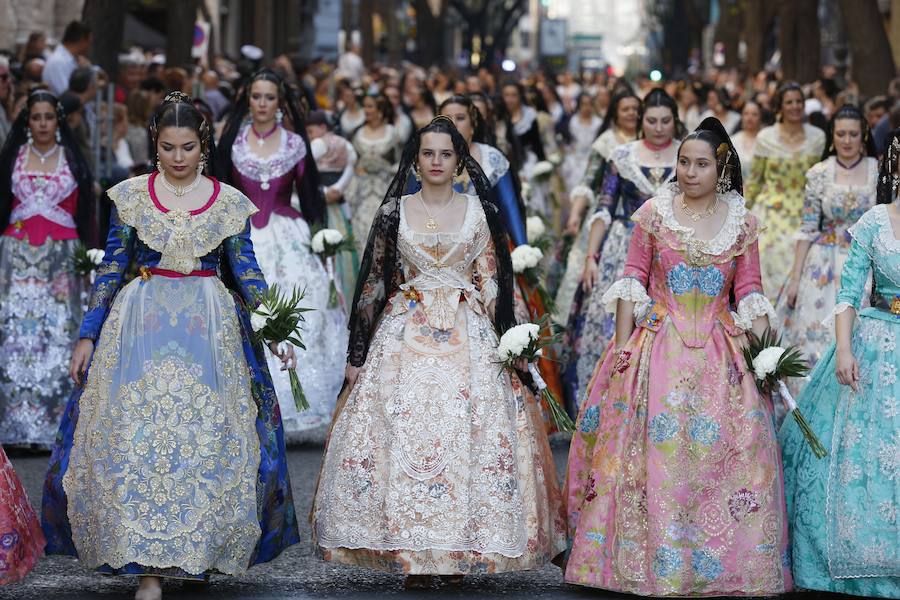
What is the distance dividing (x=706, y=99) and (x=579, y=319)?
1279 cm

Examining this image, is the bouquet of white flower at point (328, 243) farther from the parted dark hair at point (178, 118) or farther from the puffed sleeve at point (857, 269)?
the puffed sleeve at point (857, 269)

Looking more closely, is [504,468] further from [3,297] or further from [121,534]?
[3,297]

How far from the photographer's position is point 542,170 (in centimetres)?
1630

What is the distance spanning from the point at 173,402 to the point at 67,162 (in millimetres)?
4027

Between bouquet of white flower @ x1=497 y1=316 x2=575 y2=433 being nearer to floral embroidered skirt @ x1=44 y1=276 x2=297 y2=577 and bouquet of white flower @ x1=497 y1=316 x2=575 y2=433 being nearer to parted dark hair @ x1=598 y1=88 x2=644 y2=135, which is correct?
floral embroidered skirt @ x1=44 y1=276 x2=297 y2=577

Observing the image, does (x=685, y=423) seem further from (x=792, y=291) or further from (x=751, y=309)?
(x=792, y=291)

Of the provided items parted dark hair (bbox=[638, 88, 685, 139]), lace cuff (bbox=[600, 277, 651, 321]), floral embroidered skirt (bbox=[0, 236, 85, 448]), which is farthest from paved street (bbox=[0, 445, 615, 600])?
parted dark hair (bbox=[638, 88, 685, 139])

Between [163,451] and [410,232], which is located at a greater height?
[410,232]

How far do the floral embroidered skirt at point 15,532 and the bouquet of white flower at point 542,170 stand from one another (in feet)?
30.8

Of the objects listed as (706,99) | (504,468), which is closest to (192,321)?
(504,468)

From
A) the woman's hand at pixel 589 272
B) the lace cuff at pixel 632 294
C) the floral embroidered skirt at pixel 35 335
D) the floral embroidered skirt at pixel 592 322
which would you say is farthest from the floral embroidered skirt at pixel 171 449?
the floral embroidered skirt at pixel 592 322

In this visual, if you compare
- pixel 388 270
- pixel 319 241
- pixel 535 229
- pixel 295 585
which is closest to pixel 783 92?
pixel 535 229

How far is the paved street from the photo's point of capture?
7504 millimetres

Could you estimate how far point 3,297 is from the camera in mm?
11156
